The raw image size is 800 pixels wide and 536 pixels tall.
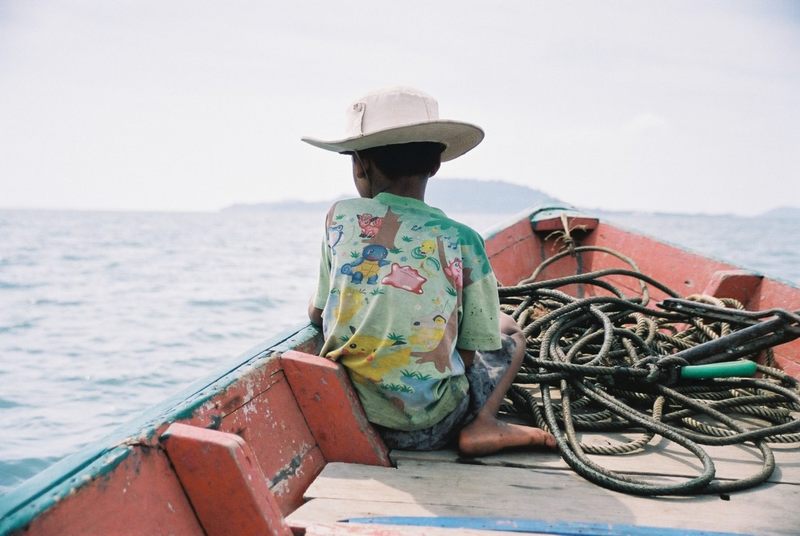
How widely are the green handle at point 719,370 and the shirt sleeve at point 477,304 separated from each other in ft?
2.74

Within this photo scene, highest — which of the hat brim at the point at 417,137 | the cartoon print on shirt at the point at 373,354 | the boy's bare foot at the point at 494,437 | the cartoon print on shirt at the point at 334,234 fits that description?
the hat brim at the point at 417,137

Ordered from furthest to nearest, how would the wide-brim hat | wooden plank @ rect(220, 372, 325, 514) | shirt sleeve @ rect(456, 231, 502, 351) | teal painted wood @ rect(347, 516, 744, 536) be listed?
shirt sleeve @ rect(456, 231, 502, 351)
the wide-brim hat
wooden plank @ rect(220, 372, 325, 514)
teal painted wood @ rect(347, 516, 744, 536)

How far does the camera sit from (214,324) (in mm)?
12680

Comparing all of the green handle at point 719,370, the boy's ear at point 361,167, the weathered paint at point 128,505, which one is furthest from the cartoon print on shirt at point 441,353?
the green handle at point 719,370

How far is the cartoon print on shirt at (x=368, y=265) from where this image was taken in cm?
187

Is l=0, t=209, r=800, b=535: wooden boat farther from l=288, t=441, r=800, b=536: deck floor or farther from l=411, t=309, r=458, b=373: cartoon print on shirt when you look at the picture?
l=411, t=309, r=458, b=373: cartoon print on shirt

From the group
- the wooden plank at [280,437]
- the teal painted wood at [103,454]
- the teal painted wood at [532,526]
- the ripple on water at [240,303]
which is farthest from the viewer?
the ripple on water at [240,303]

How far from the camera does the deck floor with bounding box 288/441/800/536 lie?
154 centimetres

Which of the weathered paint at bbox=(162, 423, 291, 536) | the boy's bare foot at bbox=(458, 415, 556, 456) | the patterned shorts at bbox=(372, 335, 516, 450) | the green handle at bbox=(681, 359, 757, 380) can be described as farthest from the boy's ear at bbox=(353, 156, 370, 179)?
the green handle at bbox=(681, 359, 757, 380)

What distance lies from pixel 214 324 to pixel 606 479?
38.6 ft

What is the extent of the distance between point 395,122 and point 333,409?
2.90ft

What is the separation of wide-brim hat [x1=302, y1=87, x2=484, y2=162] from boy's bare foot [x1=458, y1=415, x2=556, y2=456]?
913 millimetres

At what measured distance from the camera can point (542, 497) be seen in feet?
5.57

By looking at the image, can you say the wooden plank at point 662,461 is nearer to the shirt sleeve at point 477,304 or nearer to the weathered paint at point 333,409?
the weathered paint at point 333,409
